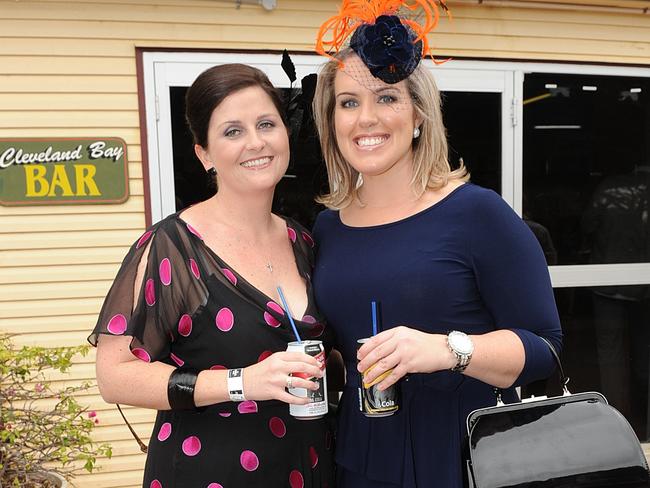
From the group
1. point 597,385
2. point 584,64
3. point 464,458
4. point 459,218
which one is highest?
point 584,64

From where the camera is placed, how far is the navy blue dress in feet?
4.91

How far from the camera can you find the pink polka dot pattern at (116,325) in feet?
4.89

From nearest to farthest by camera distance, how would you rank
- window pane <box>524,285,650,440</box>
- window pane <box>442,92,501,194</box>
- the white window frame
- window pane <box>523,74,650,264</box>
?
the white window frame < window pane <box>442,92,501,194</box> < window pane <box>523,74,650,264</box> < window pane <box>524,285,650,440</box>

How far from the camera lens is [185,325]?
1536 mm

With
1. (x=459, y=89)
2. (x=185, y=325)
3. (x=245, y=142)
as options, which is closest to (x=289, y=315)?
(x=185, y=325)

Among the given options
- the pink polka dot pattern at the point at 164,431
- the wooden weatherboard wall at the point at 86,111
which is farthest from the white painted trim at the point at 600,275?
the pink polka dot pattern at the point at 164,431

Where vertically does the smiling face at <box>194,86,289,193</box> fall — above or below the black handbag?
above

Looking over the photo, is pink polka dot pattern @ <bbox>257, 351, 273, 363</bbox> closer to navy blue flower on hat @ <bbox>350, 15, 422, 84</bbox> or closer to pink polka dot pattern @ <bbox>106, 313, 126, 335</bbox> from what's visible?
pink polka dot pattern @ <bbox>106, 313, 126, 335</bbox>

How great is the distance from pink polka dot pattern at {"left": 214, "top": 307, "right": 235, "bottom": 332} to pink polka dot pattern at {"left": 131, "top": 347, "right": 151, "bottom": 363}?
0.19 meters

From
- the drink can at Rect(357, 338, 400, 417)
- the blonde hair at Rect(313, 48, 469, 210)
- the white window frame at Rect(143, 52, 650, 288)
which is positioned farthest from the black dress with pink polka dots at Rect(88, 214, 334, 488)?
the white window frame at Rect(143, 52, 650, 288)

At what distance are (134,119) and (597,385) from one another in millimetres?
3813

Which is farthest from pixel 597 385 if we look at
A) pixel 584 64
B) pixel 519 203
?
pixel 584 64

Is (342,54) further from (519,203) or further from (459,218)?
(519,203)

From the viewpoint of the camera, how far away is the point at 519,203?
3979mm
